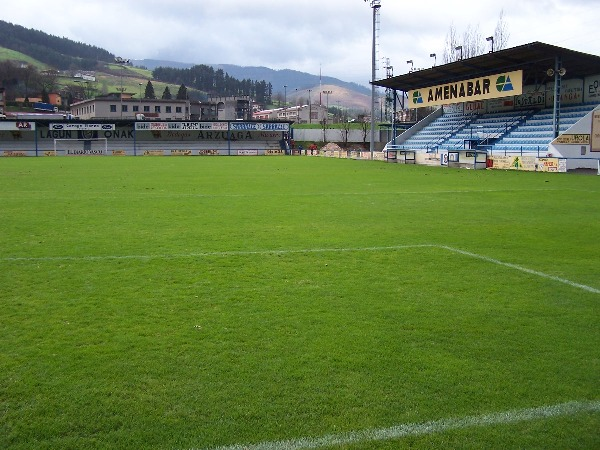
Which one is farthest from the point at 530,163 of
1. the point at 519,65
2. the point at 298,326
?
the point at 298,326

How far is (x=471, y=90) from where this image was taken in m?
44.0

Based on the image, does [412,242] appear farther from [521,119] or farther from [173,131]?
[173,131]

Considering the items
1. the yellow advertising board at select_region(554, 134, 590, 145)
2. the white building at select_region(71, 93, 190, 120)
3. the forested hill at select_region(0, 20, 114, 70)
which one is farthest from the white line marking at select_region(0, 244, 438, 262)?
the forested hill at select_region(0, 20, 114, 70)

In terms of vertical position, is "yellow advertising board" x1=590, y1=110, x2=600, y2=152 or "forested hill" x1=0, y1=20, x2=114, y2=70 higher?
"forested hill" x1=0, y1=20, x2=114, y2=70

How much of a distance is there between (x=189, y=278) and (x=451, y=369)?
4084 mm

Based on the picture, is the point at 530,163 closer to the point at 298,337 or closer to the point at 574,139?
the point at 574,139

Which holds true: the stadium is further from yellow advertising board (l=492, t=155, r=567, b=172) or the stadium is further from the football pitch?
yellow advertising board (l=492, t=155, r=567, b=172)

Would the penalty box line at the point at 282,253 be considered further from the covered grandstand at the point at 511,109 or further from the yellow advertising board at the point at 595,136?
the yellow advertising board at the point at 595,136

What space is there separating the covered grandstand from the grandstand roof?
6cm

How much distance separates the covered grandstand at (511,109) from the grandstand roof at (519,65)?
0.18 ft

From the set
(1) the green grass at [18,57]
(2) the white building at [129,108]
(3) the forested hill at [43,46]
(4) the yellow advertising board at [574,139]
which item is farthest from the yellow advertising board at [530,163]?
(3) the forested hill at [43,46]

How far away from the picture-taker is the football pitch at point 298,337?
11.9 feet

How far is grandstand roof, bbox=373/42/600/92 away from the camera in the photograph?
34.5 m

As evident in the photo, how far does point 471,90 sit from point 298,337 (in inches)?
1691
